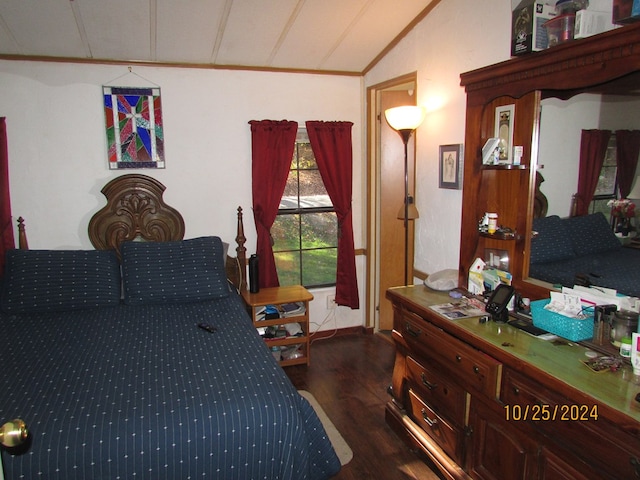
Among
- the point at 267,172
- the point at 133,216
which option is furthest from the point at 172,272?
the point at 267,172

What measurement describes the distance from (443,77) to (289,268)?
208 centimetres

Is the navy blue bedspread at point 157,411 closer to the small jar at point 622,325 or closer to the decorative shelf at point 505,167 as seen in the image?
the small jar at point 622,325

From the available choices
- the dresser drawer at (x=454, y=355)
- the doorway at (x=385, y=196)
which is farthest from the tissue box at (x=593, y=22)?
the doorway at (x=385, y=196)

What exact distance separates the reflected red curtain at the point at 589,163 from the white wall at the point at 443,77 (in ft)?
2.12

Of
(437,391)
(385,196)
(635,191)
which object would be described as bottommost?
(437,391)

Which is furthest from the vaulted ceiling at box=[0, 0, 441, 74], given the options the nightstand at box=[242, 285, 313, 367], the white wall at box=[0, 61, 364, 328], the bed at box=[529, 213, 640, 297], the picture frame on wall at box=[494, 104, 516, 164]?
the nightstand at box=[242, 285, 313, 367]

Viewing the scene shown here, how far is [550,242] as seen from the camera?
2.04 m

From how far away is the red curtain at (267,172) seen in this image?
3438 millimetres

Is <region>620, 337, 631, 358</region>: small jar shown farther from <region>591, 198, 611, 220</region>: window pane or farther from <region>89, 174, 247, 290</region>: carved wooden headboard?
<region>89, 174, 247, 290</region>: carved wooden headboard

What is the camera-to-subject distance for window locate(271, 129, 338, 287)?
3.74 metres

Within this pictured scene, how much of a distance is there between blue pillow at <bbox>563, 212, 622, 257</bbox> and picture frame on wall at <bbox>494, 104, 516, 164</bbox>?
414 millimetres

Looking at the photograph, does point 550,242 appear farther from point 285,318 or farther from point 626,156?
point 285,318

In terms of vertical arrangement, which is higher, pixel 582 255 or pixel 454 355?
pixel 582 255

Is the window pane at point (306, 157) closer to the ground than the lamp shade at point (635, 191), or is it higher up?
higher up
